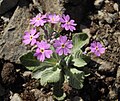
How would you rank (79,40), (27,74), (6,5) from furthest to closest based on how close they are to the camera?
(6,5) < (27,74) < (79,40)

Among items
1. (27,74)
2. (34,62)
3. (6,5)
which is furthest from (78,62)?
(6,5)

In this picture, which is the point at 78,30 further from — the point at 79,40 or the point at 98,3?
the point at 79,40

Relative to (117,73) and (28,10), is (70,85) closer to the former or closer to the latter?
(117,73)

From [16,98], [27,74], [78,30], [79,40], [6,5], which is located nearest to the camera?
[79,40]

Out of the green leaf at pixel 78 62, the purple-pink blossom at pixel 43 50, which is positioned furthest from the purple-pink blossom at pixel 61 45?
the green leaf at pixel 78 62

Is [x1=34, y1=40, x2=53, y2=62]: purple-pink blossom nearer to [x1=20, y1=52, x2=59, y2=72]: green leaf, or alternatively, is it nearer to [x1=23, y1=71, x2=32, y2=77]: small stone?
[x1=20, y1=52, x2=59, y2=72]: green leaf

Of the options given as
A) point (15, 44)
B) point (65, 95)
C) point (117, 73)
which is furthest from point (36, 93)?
point (117, 73)
